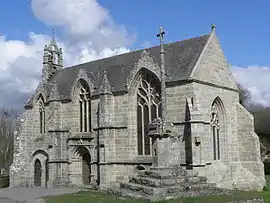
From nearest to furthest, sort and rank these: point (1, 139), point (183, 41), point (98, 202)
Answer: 1. point (98, 202)
2. point (183, 41)
3. point (1, 139)

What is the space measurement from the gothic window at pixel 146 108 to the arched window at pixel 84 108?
4.92 meters

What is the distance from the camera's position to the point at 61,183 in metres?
27.9

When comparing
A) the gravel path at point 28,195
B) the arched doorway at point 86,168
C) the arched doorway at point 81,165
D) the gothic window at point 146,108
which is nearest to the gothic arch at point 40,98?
the arched doorway at point 81,165

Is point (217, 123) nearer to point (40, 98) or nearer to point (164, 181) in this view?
point (164, 181)

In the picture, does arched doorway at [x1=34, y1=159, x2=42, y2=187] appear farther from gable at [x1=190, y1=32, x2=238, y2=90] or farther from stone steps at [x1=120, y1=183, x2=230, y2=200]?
gable at [x1=190, y1=32, x2=238, y2=90]

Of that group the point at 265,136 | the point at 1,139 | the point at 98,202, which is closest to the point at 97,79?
the point at 98,202

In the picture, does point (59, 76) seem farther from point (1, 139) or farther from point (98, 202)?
point (1, 139)

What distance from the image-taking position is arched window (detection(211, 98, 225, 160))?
2484 centimetres

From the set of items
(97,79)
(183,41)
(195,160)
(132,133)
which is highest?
(183,41)

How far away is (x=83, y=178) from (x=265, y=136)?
25.8m

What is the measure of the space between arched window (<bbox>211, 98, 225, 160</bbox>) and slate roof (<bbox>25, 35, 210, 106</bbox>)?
3695 mm

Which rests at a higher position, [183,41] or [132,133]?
[183,41]

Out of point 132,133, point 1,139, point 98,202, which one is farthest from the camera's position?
point 1,139

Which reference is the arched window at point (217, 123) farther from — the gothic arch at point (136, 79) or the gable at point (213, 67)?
the gothic arch at point (136, 79)
